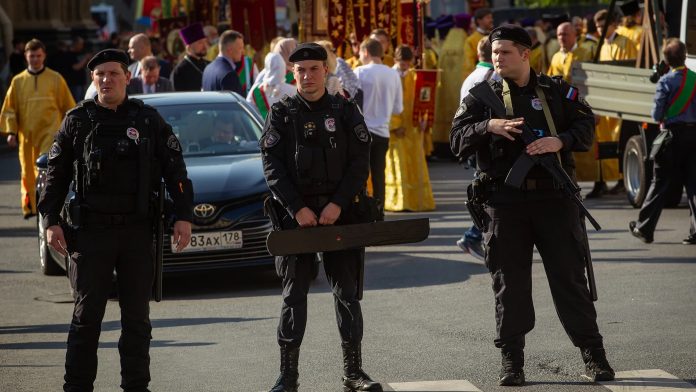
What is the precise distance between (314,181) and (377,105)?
25.9ft

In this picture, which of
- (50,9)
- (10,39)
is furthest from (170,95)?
(50,9)

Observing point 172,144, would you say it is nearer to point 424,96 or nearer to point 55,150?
point 55,150

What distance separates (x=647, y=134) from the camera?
52.0 feet

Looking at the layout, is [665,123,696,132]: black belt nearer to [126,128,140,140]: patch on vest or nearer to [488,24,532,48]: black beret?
[488,24,532,48]: black beret

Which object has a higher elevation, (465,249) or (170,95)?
(170,95)

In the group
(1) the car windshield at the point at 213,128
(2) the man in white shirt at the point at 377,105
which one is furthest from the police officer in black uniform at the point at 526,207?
(2) the man in white shirt at the point at 377,105

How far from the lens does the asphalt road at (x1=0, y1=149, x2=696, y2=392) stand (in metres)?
8.28

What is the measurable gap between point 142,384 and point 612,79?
9819 mm

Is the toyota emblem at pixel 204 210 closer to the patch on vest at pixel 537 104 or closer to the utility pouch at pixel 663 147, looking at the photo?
the patch on vest at pixel 537 104

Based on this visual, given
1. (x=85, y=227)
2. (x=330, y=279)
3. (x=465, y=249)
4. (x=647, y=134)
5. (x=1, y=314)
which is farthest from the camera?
(x=647, y=134)

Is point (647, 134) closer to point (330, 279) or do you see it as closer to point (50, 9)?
point (330, 279)

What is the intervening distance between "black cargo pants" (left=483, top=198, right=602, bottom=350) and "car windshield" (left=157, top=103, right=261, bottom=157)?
5037 mm

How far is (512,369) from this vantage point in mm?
7801

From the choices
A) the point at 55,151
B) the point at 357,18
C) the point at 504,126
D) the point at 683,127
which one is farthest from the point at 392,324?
the point at 357,18
